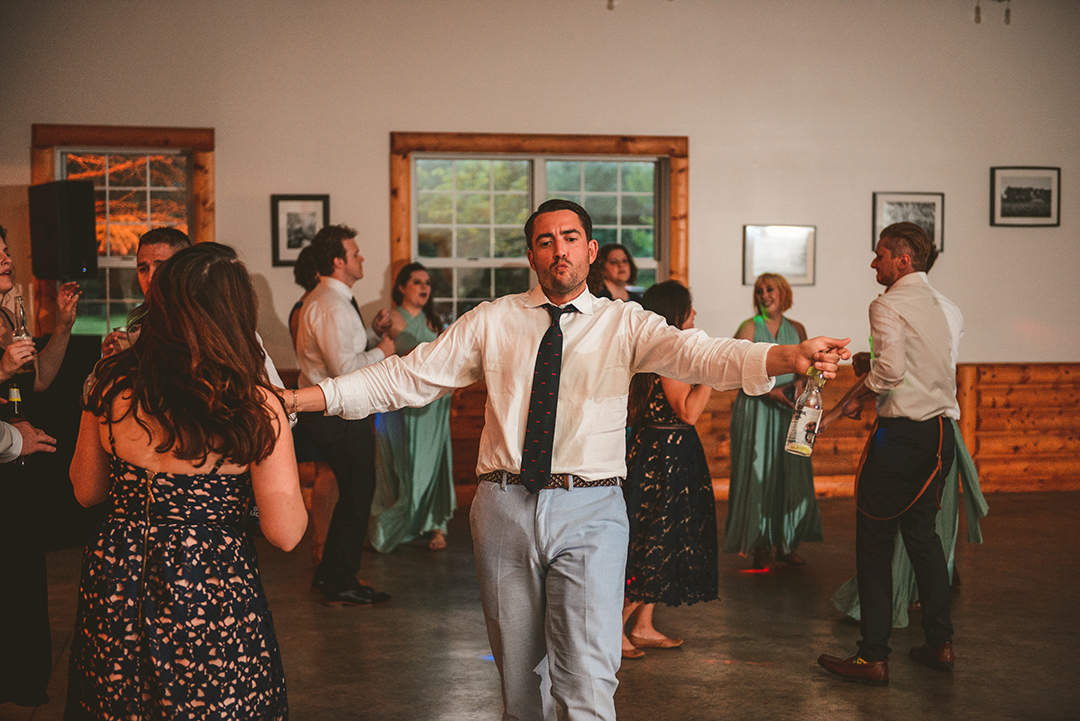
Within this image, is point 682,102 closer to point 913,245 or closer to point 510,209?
point 510,209

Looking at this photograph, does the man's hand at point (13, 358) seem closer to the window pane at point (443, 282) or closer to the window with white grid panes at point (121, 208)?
the window with white grid panes at point (121, 208)

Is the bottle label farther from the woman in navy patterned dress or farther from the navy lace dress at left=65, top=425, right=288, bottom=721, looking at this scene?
the navy lace dress at left=65, top=425, right=288, bottom=721

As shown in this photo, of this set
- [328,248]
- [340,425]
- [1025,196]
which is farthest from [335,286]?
[1025,196]

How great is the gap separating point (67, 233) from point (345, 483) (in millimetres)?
2840

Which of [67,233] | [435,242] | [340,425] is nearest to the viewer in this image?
[340,425]

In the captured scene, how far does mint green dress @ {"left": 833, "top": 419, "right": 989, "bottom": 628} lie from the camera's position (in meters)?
3.91

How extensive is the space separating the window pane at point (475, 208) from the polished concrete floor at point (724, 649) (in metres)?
2.63

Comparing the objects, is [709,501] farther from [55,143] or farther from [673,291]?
[55,143]

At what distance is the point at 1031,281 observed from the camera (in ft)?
23.3

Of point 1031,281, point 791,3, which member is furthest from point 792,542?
point 791,3

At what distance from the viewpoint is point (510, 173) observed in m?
6.75

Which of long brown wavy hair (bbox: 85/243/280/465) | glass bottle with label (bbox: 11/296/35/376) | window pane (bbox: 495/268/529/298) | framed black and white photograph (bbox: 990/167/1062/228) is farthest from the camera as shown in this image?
framed black and white photograph (bbox: 990/167/1062/228)

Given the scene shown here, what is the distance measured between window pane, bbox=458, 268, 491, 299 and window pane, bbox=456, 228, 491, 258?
11cm

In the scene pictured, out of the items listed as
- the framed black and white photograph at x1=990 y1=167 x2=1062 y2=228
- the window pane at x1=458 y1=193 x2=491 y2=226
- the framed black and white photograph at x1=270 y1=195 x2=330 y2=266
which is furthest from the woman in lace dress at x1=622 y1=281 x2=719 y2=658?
the framed black and white photograph at x1=990 y1=167 x2=1062 y2=228
